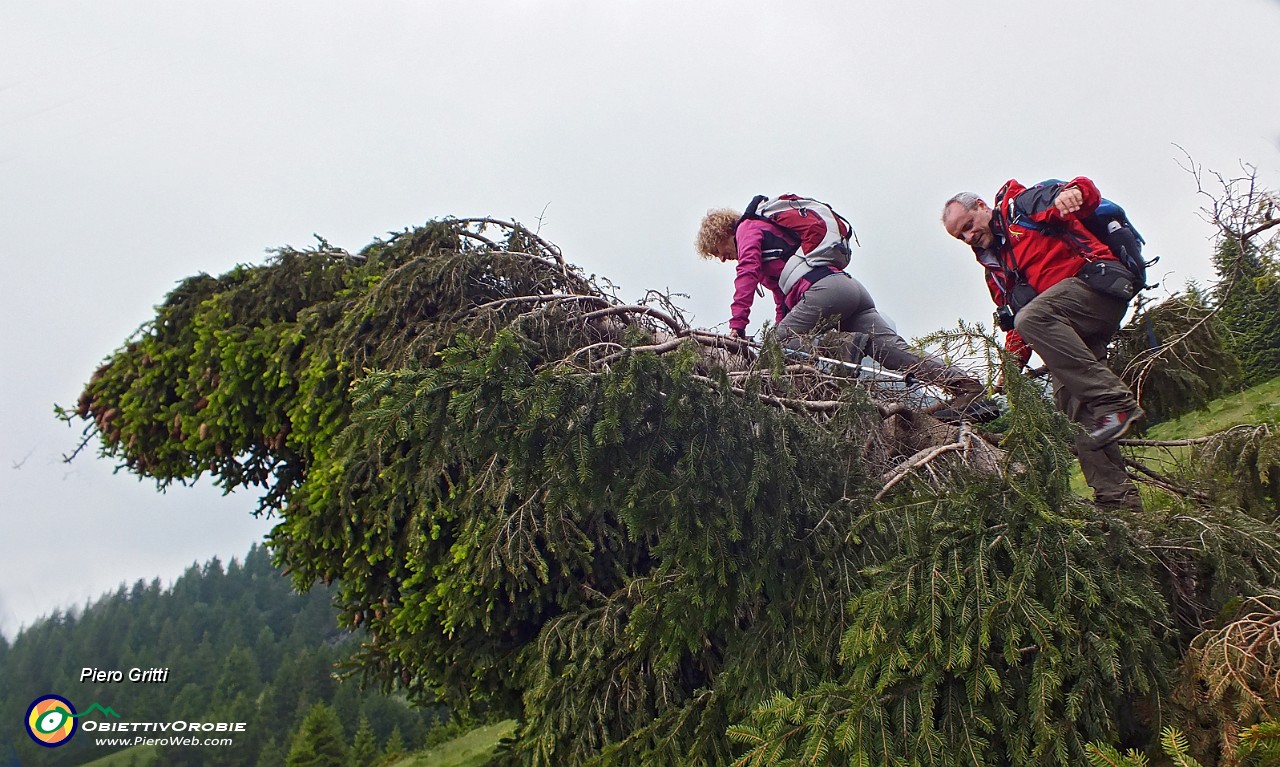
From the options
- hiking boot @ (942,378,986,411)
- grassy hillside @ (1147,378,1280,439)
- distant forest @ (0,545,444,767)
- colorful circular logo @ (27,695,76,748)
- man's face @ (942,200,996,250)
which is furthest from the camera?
distant forest @ (0,545,444,767)

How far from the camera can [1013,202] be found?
3.47 m

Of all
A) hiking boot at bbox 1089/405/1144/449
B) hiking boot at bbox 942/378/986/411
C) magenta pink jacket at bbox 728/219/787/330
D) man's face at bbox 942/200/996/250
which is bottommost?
hiking boot at bbox 1089/405/1144/449

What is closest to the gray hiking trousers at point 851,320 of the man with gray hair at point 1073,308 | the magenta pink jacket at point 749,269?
the magenta pink jacket at point 749,269

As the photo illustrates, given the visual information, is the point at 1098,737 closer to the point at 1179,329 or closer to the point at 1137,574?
the point at 1137,574

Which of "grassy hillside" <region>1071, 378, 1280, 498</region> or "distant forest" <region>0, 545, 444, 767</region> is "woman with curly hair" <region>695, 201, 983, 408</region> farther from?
"distant forest" <region>0, 545, 444, 767</region>

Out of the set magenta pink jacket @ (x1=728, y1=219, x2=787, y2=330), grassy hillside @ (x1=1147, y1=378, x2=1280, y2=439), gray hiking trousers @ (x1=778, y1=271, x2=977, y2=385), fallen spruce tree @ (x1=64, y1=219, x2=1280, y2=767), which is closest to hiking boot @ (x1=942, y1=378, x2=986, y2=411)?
fallen spruce tree @ (x1=64, y1=219, x2=1280, y2=767)

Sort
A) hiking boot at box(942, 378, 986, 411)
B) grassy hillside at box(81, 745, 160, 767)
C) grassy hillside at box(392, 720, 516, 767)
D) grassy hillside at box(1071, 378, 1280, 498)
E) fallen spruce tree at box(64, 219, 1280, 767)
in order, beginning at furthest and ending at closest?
grassy hillside at box(81, 745, 160, 767) → grassy hillside at box(392, 720, 516, 767) → grassy hillside at box(1071, 378, 1280, 498) → hiking boot at box(942, 378, 986, 411) → fallen spruce tree at box(64, 219, 1280, 767)

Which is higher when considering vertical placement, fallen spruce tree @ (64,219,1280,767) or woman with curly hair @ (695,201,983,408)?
woman with curly hair @ (695,201,983,408)

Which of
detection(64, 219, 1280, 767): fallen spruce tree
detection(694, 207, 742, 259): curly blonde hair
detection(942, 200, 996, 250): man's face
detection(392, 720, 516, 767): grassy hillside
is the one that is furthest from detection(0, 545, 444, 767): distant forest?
detection(942, 200, 996, 250): man's face

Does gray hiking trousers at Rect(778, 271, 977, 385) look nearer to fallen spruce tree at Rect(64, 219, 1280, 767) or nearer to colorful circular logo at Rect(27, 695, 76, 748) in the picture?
fallen spruce tree at Rect(64, 219, 1280, 767)

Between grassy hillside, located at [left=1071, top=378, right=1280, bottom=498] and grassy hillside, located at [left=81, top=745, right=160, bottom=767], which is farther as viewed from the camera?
grassy hillside, located at [left=81, top=745, right=160, bottom=767]

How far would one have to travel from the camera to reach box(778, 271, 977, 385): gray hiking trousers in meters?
4.42

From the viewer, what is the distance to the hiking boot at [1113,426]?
3164mm

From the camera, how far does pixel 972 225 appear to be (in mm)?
3736
